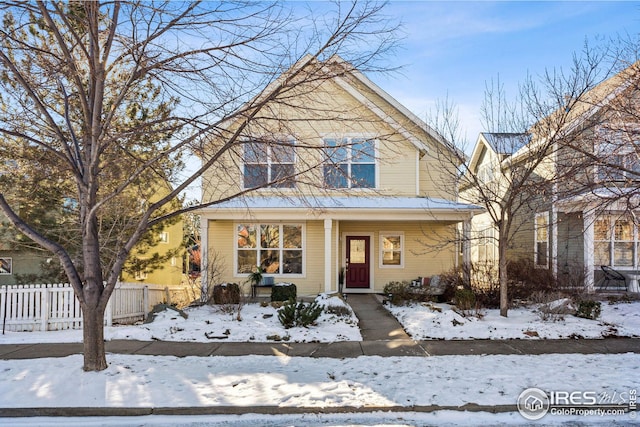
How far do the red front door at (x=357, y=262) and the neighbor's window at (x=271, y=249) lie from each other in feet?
6.59

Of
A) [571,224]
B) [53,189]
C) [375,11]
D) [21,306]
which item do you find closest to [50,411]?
[21,306]

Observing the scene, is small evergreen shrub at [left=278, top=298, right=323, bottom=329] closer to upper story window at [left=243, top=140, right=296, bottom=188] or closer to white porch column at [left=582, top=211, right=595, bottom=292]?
upper story window at [left=243, top=140, right=296, bottom=188]

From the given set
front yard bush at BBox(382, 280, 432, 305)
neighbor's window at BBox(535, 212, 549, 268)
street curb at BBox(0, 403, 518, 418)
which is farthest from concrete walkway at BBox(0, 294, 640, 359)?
neighbor's window at BBox(535, 212, 549, 268)

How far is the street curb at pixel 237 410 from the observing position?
5441 millimetres

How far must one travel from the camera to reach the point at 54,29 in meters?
6.07

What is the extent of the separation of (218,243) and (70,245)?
469 cm

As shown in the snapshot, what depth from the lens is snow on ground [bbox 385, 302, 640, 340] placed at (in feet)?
30.4

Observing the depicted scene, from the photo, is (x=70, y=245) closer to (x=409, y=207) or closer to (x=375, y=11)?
→ (x=409, y=207)

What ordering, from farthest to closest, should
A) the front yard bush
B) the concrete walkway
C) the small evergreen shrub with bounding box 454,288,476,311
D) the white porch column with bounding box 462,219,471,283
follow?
the white porch column with bounding box 462,219,471,283, the front yard bush, the small evergreen shrub with bounding box 454,288,476,311, the concrete walkway

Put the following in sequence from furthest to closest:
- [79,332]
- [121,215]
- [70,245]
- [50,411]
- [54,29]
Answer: [70,245] → [121,215] → [79,332] → [54,29] → [50,411]

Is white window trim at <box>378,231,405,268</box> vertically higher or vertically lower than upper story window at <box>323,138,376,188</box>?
lower

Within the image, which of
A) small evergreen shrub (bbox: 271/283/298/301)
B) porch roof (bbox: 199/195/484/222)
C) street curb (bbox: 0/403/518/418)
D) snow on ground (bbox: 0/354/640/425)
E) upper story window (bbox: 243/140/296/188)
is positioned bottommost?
street curb (bbox: 0/403/518/418)

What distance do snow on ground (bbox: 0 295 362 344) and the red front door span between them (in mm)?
5239

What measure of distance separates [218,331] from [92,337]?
11.6 ft
